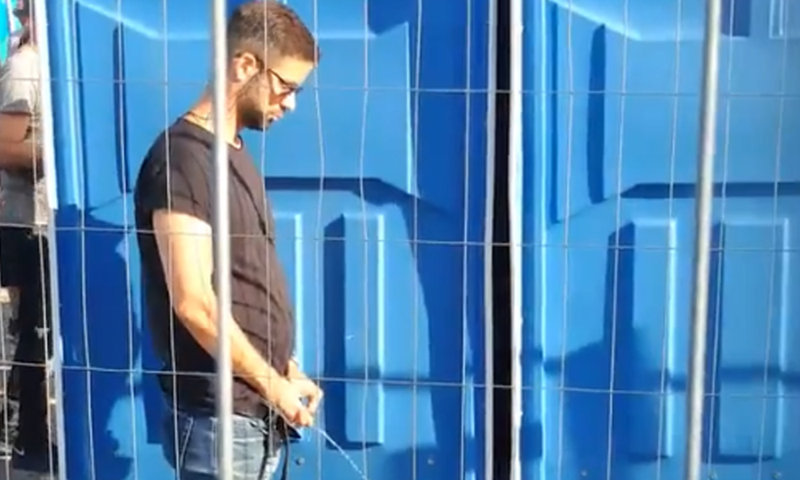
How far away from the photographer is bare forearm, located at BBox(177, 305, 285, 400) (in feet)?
7.72

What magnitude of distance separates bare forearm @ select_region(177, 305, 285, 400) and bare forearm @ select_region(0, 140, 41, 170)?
1.68 feet

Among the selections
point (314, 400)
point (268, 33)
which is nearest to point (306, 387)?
point (314, 400)

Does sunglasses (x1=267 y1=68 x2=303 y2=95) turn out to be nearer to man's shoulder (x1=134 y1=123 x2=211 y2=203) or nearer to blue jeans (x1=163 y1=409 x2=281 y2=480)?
man's shoulder (x1=134 y1=123 x2=211 y2=203)

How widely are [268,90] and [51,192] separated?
1.62ft

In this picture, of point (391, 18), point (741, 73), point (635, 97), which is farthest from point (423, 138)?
point (741, 73)

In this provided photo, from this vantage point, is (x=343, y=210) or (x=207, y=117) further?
(x=343, y=210)

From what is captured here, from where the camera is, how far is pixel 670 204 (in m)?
2.47

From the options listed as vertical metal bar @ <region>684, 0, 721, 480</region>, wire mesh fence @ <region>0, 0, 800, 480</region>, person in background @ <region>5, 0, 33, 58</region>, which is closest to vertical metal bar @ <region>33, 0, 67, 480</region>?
wire mesh fence @ <region>0, 0, 800, 480</region>

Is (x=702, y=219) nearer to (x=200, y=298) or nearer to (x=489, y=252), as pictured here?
(x=489, y=252)

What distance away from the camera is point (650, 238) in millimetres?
2479

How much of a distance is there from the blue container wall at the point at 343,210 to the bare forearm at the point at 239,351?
18 cm

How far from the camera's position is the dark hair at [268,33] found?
240 centimetres

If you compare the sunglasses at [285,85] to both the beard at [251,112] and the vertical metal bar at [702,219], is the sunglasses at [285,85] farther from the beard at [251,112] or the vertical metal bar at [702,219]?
the vertical metal bar at [702,219]

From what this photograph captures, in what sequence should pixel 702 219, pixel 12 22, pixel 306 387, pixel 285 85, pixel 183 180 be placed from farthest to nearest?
pixel 12 22
pixel 306 387
pixel 285 85
pixel 183 180
pixel 702 219
